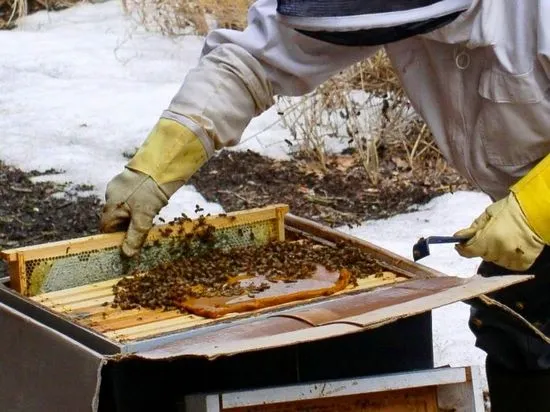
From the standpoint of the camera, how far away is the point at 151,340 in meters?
2.12

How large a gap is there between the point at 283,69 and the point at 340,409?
3.59 ft

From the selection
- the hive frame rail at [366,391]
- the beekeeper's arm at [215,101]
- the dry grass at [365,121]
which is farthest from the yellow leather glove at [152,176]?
the dry grass at [365,121]

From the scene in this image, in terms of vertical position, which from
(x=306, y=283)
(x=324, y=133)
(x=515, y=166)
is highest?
(x=324, y=133)

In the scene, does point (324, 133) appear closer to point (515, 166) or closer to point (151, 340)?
point (515, 166)

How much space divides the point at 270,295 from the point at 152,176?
1.87 ft

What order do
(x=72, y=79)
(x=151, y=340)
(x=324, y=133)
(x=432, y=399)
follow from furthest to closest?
(x=72, y=79) → (x=324, y=133) → (x=432, y=399) → (x=151, y=340)

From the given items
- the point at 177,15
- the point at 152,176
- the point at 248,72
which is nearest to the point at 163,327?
the point at 152,176

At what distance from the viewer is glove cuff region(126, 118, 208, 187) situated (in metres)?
2.80

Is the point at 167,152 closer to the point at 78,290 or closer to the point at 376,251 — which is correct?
the point at 78,290

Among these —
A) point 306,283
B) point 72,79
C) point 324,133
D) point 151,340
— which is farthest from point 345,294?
point 72,79

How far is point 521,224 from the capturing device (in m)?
2.57

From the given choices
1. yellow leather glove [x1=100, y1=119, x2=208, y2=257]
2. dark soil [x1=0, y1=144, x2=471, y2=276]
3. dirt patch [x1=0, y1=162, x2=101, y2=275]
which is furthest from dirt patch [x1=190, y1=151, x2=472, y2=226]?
yellow leather glove [x1=100, y1=119, x2=208, y2=257]

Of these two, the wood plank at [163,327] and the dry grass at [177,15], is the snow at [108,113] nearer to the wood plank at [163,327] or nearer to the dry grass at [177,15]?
the dry grass at [177,15]

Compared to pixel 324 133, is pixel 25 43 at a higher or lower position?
higher
